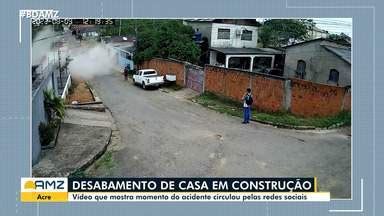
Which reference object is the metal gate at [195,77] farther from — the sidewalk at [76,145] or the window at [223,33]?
the sidewalk at [76,145]

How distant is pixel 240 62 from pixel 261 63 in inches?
33.5

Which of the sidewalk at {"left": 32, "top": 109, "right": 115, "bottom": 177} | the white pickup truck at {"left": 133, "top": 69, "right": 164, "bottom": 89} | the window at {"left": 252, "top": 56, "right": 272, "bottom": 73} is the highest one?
the window at {"left": 252, "top": 56, "right": 272, "bottom": 73}

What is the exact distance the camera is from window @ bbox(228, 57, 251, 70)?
14.4 meters

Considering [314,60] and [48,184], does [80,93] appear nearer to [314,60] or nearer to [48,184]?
[48,184]

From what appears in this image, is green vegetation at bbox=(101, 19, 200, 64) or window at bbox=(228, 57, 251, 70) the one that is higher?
green vegetation at bbox=(101, 19, 200, 64)

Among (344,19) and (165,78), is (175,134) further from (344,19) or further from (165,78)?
(165,78)

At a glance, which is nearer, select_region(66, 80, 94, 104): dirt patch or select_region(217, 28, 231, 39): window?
select_region(66, 80, 94, 104): dirt patch

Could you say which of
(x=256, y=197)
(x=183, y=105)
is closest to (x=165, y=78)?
(x=183, y=105)

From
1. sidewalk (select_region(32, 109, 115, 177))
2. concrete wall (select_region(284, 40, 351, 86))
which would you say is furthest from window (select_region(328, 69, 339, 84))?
sidewalk (select_region(32, 109, 115, 177))

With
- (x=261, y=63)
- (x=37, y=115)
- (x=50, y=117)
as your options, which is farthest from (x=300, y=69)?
(x=37, y=115)

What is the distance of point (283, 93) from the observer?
461 inches

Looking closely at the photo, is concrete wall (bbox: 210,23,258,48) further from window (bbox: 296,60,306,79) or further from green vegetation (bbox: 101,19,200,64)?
window (bbox: 296,60,306,79)

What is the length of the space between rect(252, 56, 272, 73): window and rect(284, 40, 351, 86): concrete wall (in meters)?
0.72

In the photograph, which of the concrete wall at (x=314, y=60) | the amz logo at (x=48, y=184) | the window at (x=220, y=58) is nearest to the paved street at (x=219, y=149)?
the amz logo at (x=48, y=184)
